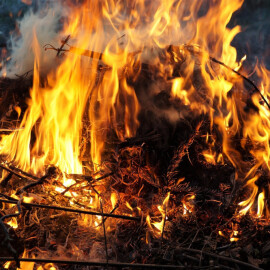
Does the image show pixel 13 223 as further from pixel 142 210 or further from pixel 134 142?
pixel 134 142

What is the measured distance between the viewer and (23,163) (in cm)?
358

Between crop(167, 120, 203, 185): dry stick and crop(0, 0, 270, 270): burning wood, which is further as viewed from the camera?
crop(167, 120, 203, 185): dry stick

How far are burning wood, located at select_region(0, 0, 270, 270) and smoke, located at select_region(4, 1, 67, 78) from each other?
0.43ft

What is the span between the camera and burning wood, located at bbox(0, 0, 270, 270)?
9.36 ft

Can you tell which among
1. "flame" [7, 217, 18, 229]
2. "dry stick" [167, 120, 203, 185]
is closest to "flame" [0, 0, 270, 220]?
"dry stick" [167, 120, 203, 185]

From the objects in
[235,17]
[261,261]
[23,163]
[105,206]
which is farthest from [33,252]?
[235,17]

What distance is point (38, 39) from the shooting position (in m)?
4.26

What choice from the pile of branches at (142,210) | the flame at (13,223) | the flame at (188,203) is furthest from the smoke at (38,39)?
the flame at (188,203)

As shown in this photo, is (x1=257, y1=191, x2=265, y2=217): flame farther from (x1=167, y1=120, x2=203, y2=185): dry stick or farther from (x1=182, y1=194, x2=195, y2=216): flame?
(x1=167, y1=120, x2=203, y2=185): dry stick

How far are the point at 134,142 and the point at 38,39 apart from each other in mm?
2105

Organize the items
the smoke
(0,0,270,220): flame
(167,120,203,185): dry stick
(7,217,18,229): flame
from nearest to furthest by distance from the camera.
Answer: (7,217,18,229): flame < (167,120,203,185): dry stick < (0,0,270,220): flame < the smoke

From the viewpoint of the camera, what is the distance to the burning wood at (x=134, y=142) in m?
2.85

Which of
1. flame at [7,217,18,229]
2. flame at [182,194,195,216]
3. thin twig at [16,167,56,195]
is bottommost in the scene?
flame at [7,217,18,229]

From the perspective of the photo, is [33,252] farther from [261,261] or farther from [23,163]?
[261,261]
